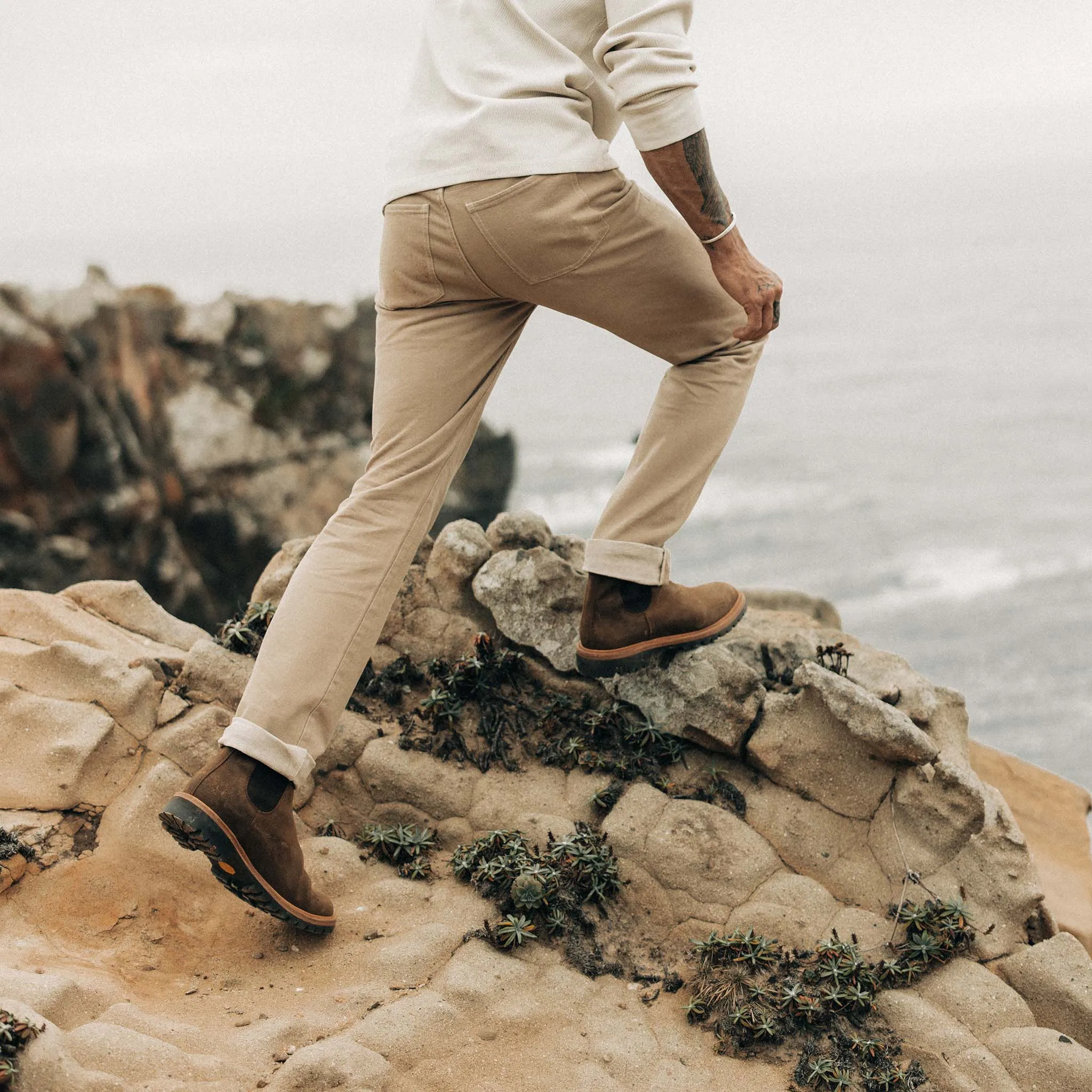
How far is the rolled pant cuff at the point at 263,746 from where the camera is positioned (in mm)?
3072

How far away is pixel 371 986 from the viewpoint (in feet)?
10.3

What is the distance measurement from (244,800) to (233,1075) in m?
0.69

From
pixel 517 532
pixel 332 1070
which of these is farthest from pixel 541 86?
pixel 332 1070

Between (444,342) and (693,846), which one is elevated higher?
(444,342)

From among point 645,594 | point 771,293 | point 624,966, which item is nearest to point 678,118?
point 771,293

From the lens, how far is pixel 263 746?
3084mm

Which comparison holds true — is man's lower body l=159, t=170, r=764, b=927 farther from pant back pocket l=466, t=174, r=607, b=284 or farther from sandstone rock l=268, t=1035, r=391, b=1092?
sandstone rock l=268, t=1035, r=391, b=1092

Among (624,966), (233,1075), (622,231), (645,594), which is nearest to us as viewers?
(233,1075)

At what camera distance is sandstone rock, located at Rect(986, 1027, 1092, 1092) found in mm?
3227

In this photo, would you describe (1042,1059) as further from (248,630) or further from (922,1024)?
(248,630)

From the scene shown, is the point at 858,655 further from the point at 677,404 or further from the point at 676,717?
the point at 677,404

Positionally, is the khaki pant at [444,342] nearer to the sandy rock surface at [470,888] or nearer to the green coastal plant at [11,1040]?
the sandy rock surface at [470,888]

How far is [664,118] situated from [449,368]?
0.94 metres

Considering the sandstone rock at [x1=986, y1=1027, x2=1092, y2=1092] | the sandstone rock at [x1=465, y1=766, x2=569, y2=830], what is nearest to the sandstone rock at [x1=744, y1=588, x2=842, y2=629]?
the sandstone rock at [x1=465, y1=766, x2=569, y2=830]
